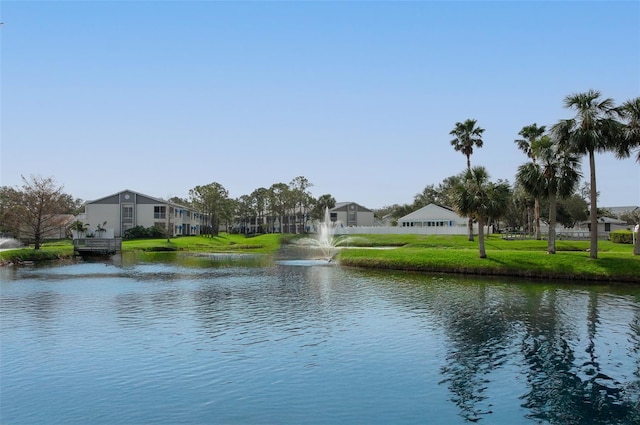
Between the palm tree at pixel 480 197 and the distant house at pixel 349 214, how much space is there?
10340cm

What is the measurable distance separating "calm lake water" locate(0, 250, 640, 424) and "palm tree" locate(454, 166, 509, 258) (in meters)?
13.8

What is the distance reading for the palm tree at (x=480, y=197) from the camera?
42156mm

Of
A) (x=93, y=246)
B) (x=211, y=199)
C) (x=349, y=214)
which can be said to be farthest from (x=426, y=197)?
(x=93, y=246)

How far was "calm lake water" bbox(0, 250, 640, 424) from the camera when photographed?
1123cm

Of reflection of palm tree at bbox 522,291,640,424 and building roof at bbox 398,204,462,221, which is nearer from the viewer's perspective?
reflection of palm tree at bbox 522,291,640,424

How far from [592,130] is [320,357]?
32.2m

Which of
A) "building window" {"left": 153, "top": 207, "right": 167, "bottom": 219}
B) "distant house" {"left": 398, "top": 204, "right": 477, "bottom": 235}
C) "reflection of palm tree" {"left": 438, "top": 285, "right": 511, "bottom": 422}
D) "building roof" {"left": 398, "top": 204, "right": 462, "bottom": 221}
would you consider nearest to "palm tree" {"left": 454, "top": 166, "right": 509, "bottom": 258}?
"reflection of palm tree" {"left": 438, "top": 285, "right": 511, "bottom": 422}

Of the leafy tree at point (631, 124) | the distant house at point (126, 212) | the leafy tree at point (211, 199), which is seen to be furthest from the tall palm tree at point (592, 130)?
the leafy tree at point (211, 199)

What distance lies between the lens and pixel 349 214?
148 metres

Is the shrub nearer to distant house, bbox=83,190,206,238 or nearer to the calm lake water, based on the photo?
the calm lake water

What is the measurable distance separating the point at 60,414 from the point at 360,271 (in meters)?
33.2

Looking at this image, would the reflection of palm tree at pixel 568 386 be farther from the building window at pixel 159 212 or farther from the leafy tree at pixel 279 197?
the leafy tree at pixel 279 197

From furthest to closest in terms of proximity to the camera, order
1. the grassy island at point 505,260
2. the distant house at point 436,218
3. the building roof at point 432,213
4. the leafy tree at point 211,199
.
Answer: the leafy tree at point 211,199 → the building roof at point 432,213 → the distant house at point 436,218 → the grassy island at point 505,260

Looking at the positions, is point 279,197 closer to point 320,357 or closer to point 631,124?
point 631,124
